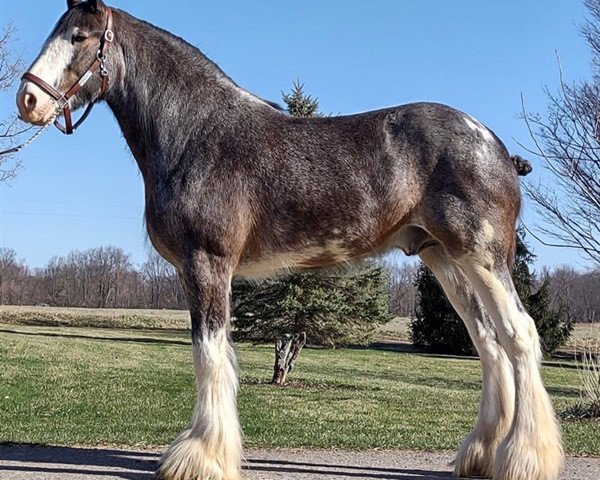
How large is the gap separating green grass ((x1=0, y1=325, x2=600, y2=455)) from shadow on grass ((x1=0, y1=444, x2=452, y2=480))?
0.83 m

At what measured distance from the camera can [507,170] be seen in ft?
17.4

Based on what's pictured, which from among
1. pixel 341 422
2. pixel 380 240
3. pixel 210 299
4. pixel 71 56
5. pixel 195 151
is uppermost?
pixel 71 56

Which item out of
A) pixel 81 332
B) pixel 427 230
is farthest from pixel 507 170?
pixel 81 332

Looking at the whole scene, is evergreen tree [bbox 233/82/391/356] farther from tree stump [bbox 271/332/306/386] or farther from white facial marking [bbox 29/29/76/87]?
white facial marking [bbox 29/29/76/87]

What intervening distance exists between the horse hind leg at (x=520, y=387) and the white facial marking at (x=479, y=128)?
846 mm

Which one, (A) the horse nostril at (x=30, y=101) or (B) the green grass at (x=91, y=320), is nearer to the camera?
(A) the horse nostril at (x=30, y=101)

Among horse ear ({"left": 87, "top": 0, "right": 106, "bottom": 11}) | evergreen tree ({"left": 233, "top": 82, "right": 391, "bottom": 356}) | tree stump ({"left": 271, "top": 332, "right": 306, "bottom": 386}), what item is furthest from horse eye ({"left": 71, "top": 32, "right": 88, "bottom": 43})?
evergreen tree ({"left": 233, "top": 82, "right": 391, "bottom": 356})

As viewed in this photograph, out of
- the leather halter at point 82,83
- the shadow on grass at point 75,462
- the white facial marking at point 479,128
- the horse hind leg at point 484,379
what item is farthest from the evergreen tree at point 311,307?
the leather halter at point 82,83

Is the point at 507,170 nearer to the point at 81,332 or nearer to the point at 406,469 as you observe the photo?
the point at 406,469

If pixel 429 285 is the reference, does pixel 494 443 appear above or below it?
below

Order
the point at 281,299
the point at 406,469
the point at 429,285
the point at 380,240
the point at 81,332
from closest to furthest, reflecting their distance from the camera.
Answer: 1. the point at 380,240
2. the point at 406,469
3. the point at 281,299
4. the point at 429,285
5. the point at 81,332

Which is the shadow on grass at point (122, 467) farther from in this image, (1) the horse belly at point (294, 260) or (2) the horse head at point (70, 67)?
(2) the horse head at point (70, 67)

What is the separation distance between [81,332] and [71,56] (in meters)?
34.2

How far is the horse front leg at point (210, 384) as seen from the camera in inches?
190
